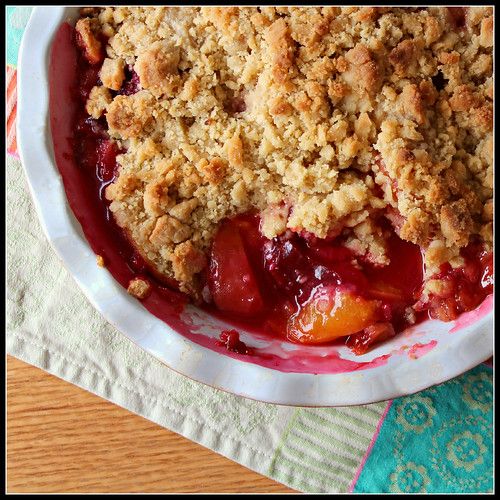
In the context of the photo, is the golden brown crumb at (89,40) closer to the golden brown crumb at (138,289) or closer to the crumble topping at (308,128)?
the crumble topping at (308,128)

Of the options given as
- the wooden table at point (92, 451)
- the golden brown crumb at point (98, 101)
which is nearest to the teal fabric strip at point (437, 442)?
the wooden table at point (92, 451)

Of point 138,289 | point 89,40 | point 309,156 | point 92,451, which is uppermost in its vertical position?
point 89,40

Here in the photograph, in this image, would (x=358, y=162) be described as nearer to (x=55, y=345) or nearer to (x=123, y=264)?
(x=123, y=264)

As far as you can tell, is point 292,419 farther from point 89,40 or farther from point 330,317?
point 89,40

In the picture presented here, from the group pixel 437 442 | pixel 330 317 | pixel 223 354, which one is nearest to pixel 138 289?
pixel 223 354

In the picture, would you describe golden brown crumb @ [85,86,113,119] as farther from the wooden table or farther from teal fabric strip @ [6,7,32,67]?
the wooden table

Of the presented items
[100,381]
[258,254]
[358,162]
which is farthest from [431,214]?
[100,381]
